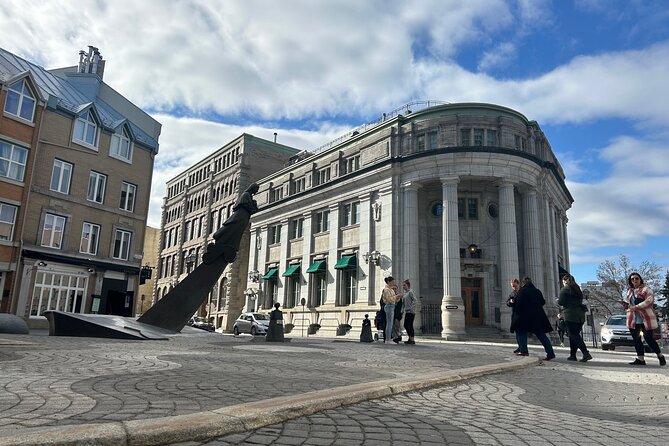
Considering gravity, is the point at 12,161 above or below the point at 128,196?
above

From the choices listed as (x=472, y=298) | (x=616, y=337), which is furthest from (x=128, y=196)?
(x=616, y=337)

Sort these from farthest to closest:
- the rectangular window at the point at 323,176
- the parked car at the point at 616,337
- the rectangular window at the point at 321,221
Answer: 1. the rectangular window at the point at 323,176
2. the rectangular window at the point at 321,221
3. the parked car at the point at 616,337

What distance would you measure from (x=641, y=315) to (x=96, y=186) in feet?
94.2

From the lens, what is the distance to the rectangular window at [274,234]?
4238 centimetres

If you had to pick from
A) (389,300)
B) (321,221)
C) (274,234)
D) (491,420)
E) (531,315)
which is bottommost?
(491,420)

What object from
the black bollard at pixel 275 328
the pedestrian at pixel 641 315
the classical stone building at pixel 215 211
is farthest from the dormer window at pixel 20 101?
the pedestrian at pixel 641 315

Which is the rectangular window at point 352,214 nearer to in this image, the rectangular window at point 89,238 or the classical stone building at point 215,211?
the classical stone building at point 215,211

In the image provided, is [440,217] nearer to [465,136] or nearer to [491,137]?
[465,136]

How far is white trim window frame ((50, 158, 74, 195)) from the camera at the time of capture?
26.3m

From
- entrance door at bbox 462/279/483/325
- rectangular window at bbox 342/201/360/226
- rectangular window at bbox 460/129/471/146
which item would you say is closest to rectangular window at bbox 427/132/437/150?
rectangular window at bbox 460/129/471/146

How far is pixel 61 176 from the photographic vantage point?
26.7 m

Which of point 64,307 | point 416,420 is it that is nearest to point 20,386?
point 416,420

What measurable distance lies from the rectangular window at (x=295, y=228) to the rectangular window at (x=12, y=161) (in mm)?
20422

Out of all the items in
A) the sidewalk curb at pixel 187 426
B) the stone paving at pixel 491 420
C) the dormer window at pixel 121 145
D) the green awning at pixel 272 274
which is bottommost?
the stone paving at pixel 491 420
